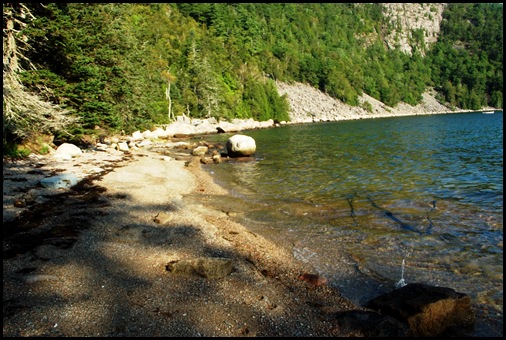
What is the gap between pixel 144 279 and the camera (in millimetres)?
6137

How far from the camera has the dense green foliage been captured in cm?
2266

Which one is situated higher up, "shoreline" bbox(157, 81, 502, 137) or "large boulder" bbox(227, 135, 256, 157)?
"shoreline" bbox(157, 81, 502, 137)

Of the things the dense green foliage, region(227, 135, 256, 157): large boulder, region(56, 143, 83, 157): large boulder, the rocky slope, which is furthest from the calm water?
the rocky slope

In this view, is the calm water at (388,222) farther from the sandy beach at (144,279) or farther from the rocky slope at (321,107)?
the rocky slope at (321,107)

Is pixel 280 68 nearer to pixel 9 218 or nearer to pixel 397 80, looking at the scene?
pixel 397 80

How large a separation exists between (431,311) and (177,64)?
283 ft

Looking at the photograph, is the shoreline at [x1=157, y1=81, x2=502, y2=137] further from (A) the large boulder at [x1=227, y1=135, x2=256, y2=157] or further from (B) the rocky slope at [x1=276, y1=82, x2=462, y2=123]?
(A) the large boulder at [x1=227, y1=135, x2=256, y2=157]

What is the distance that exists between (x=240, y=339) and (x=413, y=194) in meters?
12.6

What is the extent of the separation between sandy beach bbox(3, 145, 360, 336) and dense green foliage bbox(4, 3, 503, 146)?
49.7 feet

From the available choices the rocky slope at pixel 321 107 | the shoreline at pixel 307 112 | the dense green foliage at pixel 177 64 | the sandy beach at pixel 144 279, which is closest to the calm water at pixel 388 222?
the sandy beach at pixel 144 279

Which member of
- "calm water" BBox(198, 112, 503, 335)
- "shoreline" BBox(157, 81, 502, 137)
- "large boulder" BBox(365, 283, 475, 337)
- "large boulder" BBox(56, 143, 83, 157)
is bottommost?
"calm water" BBox(198, 112, 503, 335)

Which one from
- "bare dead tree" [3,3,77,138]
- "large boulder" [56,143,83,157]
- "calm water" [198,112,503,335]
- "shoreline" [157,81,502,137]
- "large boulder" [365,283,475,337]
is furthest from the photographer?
"shoreline" [157,81,502,137]

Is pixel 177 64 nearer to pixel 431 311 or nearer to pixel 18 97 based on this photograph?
pixel 18 97

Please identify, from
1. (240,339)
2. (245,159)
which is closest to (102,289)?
(240,339)
